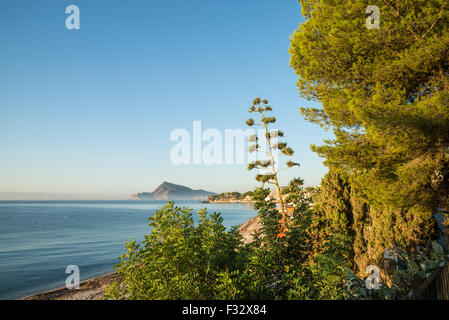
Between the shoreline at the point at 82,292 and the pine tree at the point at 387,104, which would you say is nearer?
the pine tree at the point at 387,104

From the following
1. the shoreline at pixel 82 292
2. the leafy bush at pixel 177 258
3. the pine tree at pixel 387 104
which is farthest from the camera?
the shoreline at pixel 82 292

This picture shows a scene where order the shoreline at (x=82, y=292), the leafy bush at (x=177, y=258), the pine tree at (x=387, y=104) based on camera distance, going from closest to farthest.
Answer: the leafy bush at (x=177, y=258) → the pine tree at (x=387, y=104) → the shoreline at (x=82, y=292)

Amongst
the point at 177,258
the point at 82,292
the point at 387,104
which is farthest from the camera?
the point at 82,292

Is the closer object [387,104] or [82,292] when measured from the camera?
[387,104]

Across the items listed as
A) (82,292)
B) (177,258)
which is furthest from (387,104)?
(82,292)

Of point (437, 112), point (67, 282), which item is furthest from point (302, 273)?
point (67, 282)

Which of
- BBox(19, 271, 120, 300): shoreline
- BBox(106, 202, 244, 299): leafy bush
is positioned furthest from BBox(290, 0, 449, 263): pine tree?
BBox(19, 271, 120, 300): shoreline

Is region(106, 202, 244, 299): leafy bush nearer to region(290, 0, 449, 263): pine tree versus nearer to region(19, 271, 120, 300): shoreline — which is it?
region(290, 0, 449, 263): pine tree

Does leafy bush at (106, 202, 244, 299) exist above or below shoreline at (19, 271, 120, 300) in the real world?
above

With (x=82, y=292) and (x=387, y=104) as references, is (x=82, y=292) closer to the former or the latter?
(x=82, y=292)

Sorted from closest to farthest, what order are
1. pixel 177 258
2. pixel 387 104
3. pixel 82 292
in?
1. pixel 177 258
2. pixel 387 104
3. pixel 82 292

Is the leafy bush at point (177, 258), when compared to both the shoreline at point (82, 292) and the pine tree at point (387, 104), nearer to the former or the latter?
the pine tree at point (387, 104)

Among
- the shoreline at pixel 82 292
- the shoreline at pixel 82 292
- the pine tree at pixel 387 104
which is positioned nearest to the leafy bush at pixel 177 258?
the pine tree at pixel 387 104

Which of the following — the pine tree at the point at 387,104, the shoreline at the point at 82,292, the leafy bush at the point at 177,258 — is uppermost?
the pine tree at the point at 387,104
